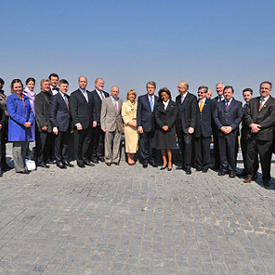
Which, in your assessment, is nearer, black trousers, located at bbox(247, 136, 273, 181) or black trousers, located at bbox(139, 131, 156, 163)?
black trousers, located at bbox(247, 136, 273, 181)

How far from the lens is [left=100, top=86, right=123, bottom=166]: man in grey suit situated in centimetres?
820

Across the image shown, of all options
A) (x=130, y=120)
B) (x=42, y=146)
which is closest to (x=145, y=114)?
(x=130, y=120)

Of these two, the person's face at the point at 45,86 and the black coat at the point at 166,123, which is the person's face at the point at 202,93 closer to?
the black coat at the point at 166,123

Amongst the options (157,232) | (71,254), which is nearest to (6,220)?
(71,254)

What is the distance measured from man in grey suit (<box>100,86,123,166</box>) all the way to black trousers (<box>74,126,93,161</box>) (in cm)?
42

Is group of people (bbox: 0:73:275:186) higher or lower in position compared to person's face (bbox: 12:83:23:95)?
lower

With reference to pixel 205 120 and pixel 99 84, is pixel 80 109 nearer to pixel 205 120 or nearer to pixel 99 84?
pixel 99 84

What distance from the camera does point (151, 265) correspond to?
2.92 m

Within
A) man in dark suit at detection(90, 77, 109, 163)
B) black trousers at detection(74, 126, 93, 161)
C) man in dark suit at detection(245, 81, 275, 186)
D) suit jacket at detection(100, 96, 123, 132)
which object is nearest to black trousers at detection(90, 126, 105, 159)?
man in dark suit at detection(90, 77, 109, 163)

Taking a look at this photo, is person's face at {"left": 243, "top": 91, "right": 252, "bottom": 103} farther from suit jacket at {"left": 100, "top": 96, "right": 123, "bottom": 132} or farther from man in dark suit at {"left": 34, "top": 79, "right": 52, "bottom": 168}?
man in dark suit at {"left": 34, "top": 79, "right": 52, "bottom": 168}

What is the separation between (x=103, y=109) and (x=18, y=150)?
2.40 meters

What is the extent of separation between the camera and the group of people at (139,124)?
21.7 feet

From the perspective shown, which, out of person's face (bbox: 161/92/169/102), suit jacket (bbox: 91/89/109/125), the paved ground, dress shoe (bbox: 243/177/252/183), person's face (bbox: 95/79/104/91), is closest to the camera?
the paved ground

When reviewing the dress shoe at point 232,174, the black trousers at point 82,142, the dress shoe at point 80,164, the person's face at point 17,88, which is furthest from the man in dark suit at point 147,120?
the person's face at point 17,88
